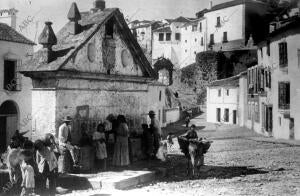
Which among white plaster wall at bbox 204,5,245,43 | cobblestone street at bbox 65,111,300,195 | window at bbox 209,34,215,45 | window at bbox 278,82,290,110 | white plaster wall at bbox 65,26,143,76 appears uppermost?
white plaster wall at bbox 204,5,245,43

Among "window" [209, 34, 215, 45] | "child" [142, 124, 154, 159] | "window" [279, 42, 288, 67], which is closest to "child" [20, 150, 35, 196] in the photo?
"child" [142, 124, 154, 159]

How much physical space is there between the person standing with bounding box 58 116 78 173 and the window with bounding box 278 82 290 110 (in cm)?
1996

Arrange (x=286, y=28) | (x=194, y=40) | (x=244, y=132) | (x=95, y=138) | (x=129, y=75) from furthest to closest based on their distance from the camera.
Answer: (x=194, y=40), (x=244, y=132), (x=286, y=28), (x=129, y=75), (x=95, y=138)

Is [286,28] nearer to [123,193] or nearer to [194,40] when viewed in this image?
[123,193]

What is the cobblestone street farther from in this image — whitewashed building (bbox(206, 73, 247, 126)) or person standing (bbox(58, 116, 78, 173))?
whitewashed building (bbox(206, 73, 247, 126))

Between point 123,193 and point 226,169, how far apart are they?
6626 millimetres

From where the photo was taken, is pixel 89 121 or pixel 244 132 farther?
pixel 244 132

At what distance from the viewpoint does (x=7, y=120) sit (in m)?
23.8

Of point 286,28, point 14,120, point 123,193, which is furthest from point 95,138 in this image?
point 286,28

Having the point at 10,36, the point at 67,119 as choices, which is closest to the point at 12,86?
the point at 10,36

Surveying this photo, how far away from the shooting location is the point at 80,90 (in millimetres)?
12930

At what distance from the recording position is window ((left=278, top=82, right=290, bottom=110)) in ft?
92.1

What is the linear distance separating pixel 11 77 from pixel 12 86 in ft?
2.34

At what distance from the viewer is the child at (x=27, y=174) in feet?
30.9
